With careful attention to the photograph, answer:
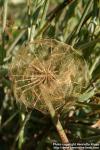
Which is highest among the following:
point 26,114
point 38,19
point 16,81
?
point 38,19

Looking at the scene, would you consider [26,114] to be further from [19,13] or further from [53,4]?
[53,4]

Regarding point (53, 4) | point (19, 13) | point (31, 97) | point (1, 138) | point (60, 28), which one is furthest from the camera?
point (53, 4)

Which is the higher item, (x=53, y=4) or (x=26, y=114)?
(x=53, y=4)

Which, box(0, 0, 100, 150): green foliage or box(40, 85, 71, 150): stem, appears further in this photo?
box(0, 0, 100, 150): green foliage

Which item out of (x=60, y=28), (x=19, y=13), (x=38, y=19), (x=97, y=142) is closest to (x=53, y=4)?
(x=19, y=13)

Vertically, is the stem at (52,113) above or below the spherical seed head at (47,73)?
below

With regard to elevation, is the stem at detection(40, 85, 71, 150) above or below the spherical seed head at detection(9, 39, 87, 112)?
below

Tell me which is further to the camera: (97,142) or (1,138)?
(1,138)

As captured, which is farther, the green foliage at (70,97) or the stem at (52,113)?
the green foliage at (70,97)
